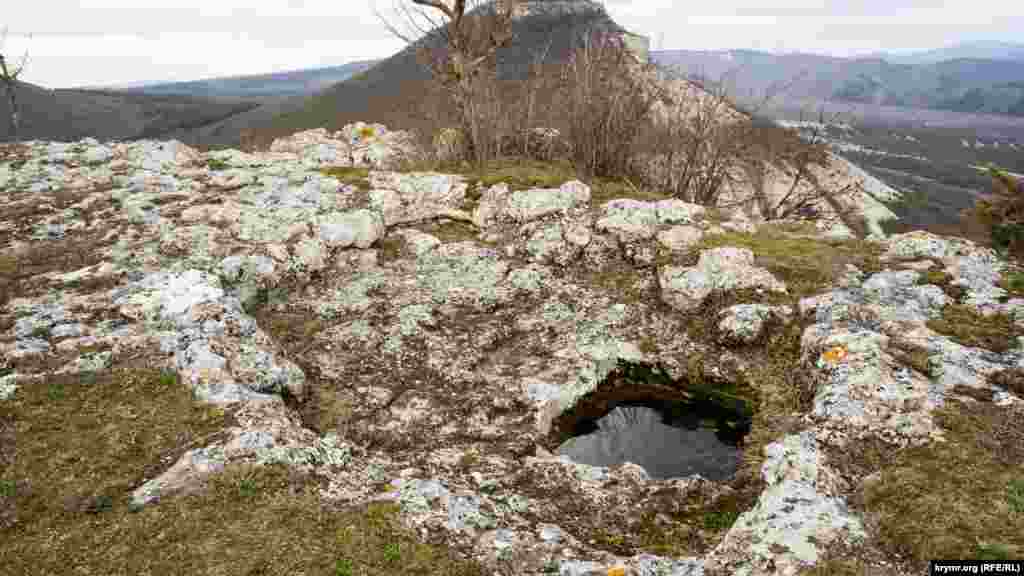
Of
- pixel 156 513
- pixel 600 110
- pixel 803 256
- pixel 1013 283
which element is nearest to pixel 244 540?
pixel 156 513

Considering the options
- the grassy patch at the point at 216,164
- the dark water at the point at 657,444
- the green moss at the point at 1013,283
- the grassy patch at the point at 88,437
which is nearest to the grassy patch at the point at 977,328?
the green moss at the point at 1013,283

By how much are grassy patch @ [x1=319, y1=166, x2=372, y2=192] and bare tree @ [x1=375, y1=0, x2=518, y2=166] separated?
365 cm

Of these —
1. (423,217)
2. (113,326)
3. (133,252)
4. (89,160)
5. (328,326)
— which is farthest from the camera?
(89,160)

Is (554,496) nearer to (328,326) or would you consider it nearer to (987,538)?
(987,538)

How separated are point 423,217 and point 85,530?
10.1 meters

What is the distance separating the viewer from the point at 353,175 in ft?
54.1

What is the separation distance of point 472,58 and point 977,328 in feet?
50.4

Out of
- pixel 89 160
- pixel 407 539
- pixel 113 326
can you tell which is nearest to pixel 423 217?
pixel 113 326

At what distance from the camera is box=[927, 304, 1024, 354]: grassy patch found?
892 centimetres

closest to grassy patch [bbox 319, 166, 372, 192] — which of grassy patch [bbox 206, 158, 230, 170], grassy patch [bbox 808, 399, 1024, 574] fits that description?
grassy patch [bbox 206, 158, 230, 170]

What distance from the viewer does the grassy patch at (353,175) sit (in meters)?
15.6

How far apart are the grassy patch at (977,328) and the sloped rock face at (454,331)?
0.91 feet

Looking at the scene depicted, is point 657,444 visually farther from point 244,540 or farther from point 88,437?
point 88,437

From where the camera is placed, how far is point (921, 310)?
9.90 meters
